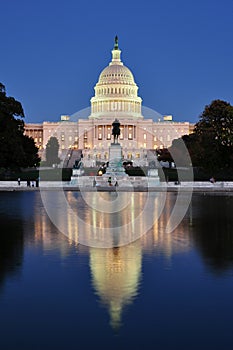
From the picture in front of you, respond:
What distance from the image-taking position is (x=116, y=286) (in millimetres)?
11734

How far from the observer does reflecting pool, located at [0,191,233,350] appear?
8.91 metres

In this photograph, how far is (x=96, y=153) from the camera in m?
146

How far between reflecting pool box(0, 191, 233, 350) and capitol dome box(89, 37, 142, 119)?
133684mm

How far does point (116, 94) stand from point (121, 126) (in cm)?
881

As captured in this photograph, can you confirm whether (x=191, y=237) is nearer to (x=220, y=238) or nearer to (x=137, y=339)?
(x=220, y=238)

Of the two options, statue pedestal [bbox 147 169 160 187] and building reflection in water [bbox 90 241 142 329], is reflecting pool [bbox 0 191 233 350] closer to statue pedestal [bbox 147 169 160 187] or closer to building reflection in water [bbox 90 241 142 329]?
building reflection in water [bbox 90 241 142 329]

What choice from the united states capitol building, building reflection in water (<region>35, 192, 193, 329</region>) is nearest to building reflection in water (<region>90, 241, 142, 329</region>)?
building reflection in water (<region>35, 192, 193, 329</region>)

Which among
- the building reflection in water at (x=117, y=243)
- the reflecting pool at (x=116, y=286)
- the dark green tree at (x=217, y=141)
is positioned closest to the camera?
the reflecting pool at (x=116, y=286)

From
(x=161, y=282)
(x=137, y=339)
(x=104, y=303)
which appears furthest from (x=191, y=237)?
(x=137, y=339)

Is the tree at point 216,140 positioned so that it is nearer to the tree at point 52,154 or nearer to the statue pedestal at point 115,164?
the statue pedestal at point 115,164

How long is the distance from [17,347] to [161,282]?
4462mm

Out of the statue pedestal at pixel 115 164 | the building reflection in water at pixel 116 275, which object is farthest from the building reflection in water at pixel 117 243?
the statue pedestal at pixel 115 164

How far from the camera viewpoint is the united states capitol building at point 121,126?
152 meters

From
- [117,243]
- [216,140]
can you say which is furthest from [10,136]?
[117,243]
